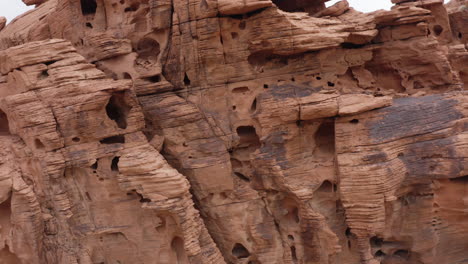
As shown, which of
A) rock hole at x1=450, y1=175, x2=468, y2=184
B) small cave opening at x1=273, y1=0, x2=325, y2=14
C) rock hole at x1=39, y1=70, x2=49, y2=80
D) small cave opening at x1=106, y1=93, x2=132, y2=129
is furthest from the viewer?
small cave opening at x1=273, y1=0, x2=325, y2=14

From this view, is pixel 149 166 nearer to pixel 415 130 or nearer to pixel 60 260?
pixel 60 260

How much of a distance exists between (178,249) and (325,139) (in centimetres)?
477

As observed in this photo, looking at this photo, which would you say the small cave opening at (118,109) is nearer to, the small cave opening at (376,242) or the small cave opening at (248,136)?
the small cave opening at (248,136)

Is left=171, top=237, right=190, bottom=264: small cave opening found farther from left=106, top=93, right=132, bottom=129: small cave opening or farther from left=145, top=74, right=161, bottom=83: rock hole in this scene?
left=145, top=74, right=161, bottom=83: rock hole

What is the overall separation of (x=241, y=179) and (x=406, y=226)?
4.43 meters

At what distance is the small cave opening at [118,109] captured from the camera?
32.5 ft

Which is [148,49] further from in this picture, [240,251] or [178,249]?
[240,251]

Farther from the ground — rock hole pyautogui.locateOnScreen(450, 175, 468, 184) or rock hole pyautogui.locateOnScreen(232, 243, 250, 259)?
rock hole pyautogui.locateOnScreen(450, 175, 468, 184)

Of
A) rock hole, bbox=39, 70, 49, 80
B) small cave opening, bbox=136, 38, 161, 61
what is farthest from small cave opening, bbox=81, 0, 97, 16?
rock hole, bbox=39, 70, 49, 80

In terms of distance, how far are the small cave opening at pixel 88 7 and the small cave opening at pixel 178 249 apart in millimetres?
6827

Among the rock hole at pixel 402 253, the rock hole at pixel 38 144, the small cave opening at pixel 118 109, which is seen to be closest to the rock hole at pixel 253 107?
the small cave opening at pixel 118 109

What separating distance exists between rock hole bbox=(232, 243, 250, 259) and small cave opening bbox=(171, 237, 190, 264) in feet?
5.19

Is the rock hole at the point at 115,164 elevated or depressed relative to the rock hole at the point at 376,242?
elevated

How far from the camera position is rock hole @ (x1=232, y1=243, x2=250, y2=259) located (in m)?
10.8
